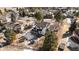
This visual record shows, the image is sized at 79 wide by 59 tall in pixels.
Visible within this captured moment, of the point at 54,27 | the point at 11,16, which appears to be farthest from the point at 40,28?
the point at 11,16

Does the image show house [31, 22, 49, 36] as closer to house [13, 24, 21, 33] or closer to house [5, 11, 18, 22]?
house [13, 24, 21, 33]

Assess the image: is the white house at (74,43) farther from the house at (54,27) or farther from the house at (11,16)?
the house at (11,16)

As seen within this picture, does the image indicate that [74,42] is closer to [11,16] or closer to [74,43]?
[74,43]

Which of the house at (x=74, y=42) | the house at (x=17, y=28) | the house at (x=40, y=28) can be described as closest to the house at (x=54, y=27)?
the house at (x=40, y=28)

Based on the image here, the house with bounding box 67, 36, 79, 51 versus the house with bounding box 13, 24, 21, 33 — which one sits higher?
the house with bounding box 13, 24, 21, 33

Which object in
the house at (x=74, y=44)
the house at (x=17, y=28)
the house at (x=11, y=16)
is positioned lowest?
the house at (x=74, y=44)

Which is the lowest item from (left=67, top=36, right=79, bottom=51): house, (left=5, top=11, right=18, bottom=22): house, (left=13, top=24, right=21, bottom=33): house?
(left=67, top=36, right=79, bottom=51): house

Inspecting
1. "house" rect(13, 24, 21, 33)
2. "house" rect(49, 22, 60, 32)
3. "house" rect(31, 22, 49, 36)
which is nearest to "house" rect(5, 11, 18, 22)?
"house" rect(13, 24, 21, 33)

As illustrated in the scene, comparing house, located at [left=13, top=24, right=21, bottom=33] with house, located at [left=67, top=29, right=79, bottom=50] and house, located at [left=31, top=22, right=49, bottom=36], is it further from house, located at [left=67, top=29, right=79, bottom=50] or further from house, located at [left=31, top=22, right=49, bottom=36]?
house, located at [left=67, top=29, right=79, bottom=50]

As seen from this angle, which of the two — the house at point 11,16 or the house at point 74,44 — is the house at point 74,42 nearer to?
the house at point 74,44

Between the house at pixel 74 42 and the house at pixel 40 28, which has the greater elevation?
the house at pixel 40 28

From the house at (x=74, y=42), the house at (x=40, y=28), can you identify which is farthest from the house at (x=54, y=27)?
the house at (x=74, y=42)
